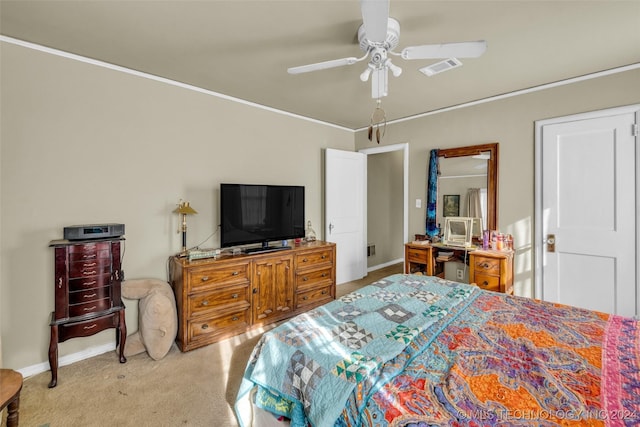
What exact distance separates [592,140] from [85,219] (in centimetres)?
484

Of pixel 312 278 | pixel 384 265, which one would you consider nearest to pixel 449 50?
pixel 312 278

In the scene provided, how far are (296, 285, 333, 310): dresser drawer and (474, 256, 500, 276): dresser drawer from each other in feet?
5.89

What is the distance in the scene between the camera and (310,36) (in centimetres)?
208

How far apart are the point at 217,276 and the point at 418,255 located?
8.16ft

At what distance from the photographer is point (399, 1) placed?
1.70m

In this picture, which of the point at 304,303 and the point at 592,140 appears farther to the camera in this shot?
the point at 304,303

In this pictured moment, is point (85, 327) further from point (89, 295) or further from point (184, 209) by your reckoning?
point (184, 209)

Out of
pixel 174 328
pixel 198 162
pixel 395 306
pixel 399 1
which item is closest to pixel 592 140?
pixel 399 1

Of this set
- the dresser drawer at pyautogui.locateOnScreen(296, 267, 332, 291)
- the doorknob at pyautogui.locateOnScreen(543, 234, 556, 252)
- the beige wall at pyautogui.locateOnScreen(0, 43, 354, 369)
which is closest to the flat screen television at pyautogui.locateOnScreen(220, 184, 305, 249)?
the beige wall at pyautogui.locateOnScreen(0, 43, 354, 369)

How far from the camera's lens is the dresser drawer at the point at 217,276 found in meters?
2.55

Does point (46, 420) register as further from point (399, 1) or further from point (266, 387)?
point (399, 1)

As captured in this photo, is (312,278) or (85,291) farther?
Result: (312,278)

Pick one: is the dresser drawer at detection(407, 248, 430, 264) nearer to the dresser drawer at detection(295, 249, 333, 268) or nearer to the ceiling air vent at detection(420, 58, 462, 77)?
the dresser drawer at detection(295, 249, 333, 268)

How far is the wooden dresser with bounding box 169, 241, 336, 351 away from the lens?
8.38ft
